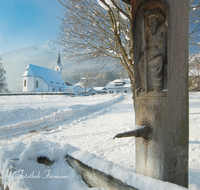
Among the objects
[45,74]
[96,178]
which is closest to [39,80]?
[45,74]

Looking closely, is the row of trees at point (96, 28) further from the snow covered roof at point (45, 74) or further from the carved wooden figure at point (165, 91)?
the snow covered roof at point (45, 74)

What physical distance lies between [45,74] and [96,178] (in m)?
53.5

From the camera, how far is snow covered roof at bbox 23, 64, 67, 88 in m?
46.5

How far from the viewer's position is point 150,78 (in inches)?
69.6

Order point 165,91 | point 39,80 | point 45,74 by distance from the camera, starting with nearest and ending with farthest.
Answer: point 165,91, point 39,80, point 45,74

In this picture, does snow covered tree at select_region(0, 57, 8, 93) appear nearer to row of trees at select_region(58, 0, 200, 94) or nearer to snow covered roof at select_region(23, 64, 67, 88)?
snow covered roof at select_region(23, 64, 67, 88)

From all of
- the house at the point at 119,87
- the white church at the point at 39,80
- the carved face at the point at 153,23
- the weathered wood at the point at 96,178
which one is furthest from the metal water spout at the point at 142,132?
the house at the point at 119,87

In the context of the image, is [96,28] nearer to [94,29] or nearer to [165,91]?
[94,29]

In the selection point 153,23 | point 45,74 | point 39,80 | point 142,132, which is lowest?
point 142,132

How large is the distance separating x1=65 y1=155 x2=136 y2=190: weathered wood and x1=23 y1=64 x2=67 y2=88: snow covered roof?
49.1 metres

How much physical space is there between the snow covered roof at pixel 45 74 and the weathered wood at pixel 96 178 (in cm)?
4912

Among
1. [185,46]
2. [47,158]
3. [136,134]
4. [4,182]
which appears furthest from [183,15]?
[4,182]

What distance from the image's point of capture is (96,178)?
1.68 metres

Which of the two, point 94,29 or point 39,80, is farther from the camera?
point 39,80
